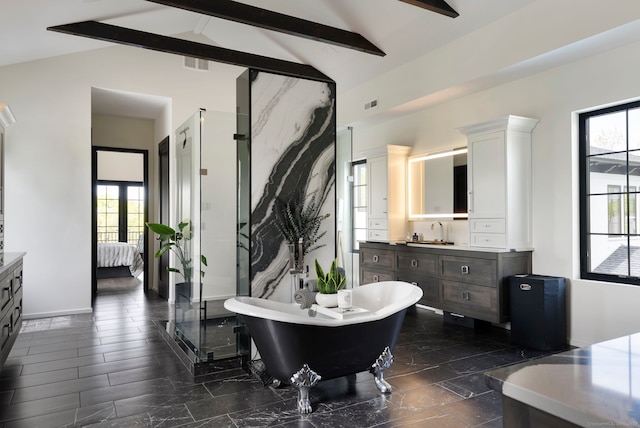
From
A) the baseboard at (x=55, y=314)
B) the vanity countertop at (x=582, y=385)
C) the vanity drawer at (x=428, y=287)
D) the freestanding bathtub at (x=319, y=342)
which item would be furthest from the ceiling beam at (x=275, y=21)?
the vanity countertop at (x=582, y=385)

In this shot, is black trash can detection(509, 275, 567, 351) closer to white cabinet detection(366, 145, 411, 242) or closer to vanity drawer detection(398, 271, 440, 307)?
vanity drawer detection(398, 271, 440, 307)

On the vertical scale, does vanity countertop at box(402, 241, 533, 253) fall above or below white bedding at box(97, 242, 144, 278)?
above

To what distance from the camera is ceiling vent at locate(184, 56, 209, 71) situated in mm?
6715

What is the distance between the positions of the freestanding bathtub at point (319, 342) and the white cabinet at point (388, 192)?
106 inches

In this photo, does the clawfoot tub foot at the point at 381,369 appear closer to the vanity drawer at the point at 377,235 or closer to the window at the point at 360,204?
the vanity drawer at the point at 377,235

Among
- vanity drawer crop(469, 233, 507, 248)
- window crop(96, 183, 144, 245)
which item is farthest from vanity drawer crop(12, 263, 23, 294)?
window crop(96, 183, 144, 245)

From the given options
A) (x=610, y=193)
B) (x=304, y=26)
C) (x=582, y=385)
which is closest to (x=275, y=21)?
(x=304, y=26)

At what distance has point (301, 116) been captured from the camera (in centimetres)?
398

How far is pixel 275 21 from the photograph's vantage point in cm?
465

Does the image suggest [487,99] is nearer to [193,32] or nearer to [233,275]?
[233,275]

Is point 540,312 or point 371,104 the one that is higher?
point 371,104

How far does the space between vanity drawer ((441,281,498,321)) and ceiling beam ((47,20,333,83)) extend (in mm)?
2587

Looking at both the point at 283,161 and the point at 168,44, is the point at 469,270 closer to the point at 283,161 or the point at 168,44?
the point at 283,161

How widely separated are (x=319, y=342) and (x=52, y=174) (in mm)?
4765
